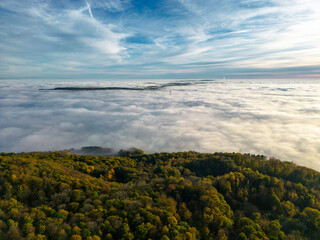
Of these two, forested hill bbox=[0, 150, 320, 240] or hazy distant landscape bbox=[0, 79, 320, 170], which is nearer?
forested hill bbox=[0, 150, 320, 240]

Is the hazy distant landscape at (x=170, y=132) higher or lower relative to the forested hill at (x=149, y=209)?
lower

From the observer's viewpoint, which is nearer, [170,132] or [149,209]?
[149,209]

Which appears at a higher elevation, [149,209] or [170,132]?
[149,209]

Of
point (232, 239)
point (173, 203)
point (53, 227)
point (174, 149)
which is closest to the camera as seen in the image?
point (53, 227)

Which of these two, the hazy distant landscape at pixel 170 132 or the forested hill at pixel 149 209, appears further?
the hazy distant landscape at pixel 170 132

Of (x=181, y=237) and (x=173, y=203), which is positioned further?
(x=173, y=203)

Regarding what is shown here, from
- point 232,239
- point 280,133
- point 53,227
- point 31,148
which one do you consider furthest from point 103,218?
point 280,133

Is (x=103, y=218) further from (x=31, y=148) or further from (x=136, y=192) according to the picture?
(x=31, y=148)

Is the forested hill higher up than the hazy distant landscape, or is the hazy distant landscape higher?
the forested hill

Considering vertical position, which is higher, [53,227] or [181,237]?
[53,227]

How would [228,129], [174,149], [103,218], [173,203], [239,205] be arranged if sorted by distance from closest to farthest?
1. [103,218]
2. [173,203]
3. [239,205]
4. [174,149]
5. [228,129]

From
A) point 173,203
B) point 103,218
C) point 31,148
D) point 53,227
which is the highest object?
point 53,227
